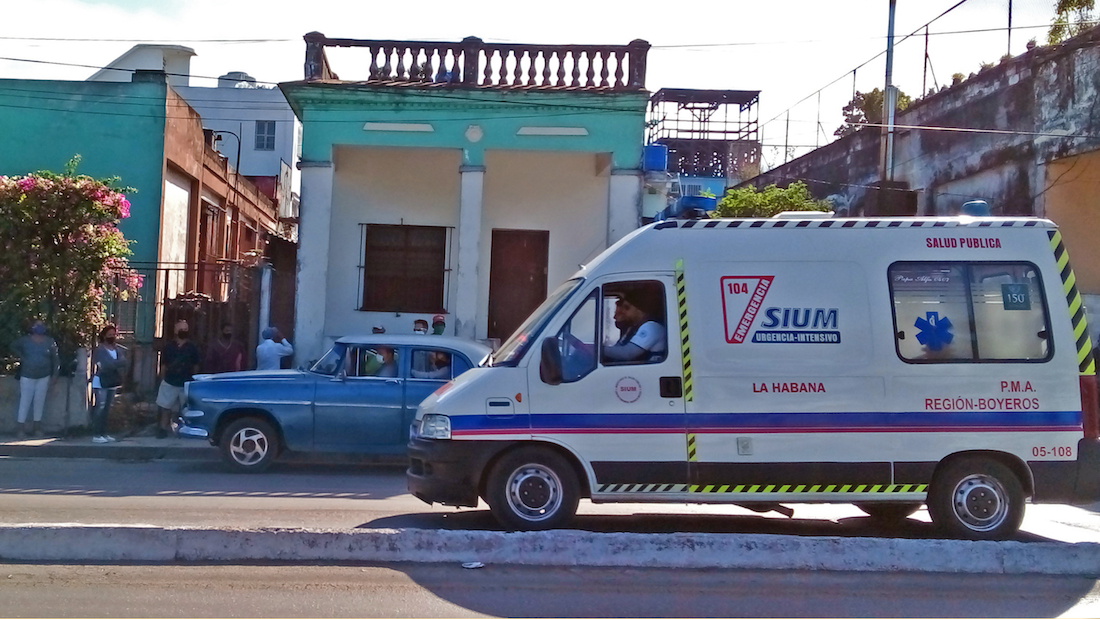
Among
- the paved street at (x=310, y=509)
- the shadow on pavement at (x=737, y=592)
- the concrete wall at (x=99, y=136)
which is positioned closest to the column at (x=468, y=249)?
the paved street at (x=310, y=509)

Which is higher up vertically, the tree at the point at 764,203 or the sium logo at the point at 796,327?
the tree at the point at 764,203

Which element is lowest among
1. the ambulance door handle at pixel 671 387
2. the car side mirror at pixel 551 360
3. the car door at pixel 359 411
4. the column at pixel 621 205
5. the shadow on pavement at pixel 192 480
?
the shadow on pavement at pixel 192 480

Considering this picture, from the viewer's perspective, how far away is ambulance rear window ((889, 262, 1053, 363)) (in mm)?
7309

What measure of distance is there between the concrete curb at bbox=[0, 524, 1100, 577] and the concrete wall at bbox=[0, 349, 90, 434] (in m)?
8.22

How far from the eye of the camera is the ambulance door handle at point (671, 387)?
716cm

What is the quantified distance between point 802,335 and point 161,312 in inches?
507

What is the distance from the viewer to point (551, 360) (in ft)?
23.1

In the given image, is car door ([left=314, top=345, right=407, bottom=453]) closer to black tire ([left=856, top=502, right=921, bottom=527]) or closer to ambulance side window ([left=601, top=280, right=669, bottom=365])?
ambulance side window ([left=601, top=280, right=669, bottom=365])

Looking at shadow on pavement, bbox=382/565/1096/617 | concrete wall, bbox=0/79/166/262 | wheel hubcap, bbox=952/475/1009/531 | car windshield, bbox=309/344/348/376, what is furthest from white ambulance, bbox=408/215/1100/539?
concrete wall, bbox=0/79/166/262

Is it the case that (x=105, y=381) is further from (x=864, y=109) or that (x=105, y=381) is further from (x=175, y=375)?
(x=864, y=109)

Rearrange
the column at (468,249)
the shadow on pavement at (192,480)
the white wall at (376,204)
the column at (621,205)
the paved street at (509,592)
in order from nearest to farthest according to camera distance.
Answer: the paved street at (509,592), the shadow on pavement at (192,480), the column at (468,249), the column at (621,205), the white wall at (376,204)

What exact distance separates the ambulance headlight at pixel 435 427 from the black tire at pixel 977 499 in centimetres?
359

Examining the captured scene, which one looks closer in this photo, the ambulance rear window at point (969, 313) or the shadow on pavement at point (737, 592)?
the shadow on pavement at point (737, 592)

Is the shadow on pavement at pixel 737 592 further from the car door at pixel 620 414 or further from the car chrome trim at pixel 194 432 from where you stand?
the car chrome trim at pixel 194 432
